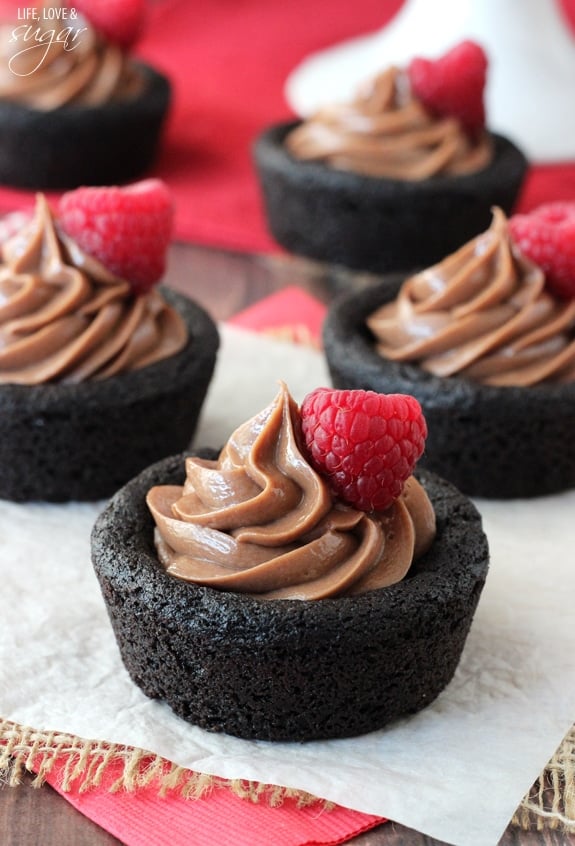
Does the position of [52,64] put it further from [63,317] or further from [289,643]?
[289,643]

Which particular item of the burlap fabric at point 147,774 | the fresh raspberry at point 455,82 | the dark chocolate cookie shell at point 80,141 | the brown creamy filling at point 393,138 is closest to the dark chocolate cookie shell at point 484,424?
the burlap fabric at point 147,774

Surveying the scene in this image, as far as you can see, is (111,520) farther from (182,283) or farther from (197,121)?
(197,121)

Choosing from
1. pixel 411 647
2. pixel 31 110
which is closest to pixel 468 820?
pixel 411 647

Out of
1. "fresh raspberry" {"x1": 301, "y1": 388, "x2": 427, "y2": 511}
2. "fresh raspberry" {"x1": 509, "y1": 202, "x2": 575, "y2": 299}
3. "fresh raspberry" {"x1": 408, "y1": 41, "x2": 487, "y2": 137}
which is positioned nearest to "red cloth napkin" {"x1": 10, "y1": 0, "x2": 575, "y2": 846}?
"fresh raspberry" {"x1": 301, "y1": 388, "x2": 427, "y2": 511}

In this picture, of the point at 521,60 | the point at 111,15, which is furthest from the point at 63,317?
the point at 521,60

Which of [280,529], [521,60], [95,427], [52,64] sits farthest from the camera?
[521,60]

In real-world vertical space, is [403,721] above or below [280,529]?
below
